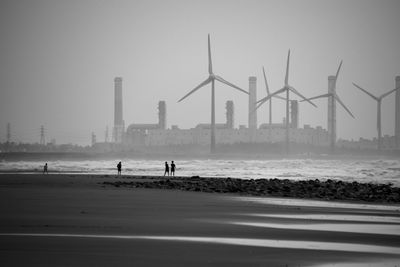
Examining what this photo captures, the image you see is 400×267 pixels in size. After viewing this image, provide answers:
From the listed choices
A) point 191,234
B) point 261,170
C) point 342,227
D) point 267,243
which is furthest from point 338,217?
point 261,170

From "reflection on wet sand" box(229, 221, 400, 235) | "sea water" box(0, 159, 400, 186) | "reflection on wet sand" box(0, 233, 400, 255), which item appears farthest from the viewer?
"sea water" box(0, 159, 400, 186)

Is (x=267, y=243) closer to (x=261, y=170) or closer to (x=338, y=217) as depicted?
(x=338, y=217)

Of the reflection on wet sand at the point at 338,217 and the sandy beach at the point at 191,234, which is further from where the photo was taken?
the reflection on wet sand at the point at 338,217

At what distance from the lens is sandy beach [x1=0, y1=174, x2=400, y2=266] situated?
9922 mm

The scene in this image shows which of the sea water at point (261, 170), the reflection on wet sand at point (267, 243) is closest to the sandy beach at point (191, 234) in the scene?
the reflection on wet sand at point (267, 243)

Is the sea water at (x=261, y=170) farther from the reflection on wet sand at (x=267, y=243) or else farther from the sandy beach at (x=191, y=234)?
the reflection on wet sand at (x=267, y=243)

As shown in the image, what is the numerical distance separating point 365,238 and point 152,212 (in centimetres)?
720

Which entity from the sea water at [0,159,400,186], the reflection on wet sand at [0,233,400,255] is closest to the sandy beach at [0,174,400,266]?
the reflection on wet sand at [0,233,400,255]

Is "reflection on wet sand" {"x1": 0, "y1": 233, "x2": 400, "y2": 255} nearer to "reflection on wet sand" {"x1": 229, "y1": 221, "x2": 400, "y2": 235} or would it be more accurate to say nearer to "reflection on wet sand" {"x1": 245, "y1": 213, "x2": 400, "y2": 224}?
"reflection on wet sand" {"x1": 229, "y1": 221, "x2": 400, "y2": 235}

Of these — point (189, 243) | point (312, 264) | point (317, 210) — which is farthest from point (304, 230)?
point (317, 210)

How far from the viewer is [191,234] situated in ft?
43.4

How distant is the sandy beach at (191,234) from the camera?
9.92 meters

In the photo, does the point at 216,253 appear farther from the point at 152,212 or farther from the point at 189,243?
the point at 152,212

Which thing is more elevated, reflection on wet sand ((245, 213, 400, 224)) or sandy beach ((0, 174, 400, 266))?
sandy beach ((0, 174, 400, 266))
